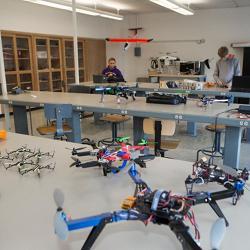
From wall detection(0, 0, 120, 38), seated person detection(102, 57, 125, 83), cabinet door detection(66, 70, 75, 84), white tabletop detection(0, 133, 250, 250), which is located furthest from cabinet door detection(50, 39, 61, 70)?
white tabletop detection(0, 133, 250, 250)

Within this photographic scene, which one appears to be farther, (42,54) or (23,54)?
(42,54)

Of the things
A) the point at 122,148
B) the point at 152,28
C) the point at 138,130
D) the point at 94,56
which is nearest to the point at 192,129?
the point at 138,130

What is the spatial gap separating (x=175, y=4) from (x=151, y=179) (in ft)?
18.7

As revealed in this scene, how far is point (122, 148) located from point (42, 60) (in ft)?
23.4

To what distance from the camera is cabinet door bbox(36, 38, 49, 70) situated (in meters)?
7.78

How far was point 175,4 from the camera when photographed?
6223 millimetres

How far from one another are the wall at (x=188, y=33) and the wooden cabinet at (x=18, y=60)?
373cm

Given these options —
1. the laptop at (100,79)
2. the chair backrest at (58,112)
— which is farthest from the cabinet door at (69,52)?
the chair backrest at (58,112)

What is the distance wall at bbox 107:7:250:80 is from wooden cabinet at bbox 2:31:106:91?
1607 mm

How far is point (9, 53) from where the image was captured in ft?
23.1

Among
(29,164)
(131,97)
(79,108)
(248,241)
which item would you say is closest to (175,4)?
(131,97)

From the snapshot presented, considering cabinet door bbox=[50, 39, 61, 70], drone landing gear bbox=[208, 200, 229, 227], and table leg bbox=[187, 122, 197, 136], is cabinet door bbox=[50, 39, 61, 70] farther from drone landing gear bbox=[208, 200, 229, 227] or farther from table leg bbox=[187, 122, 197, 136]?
drone landing gear bbox=[208, 200, 229, 227]

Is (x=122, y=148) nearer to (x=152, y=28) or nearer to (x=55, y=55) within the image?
(x=55, y=55)

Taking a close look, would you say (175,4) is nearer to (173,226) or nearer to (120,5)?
(120,5)
